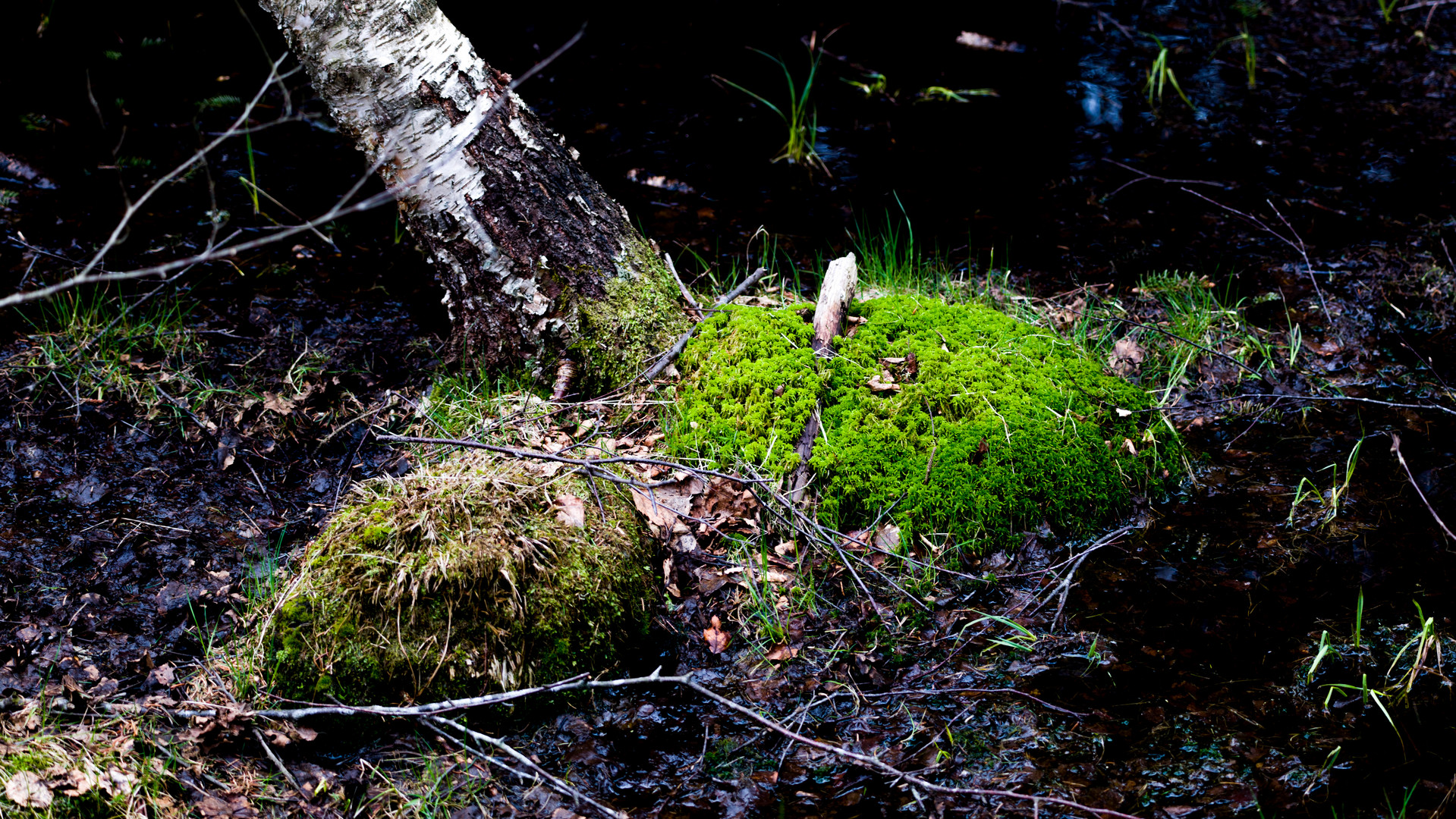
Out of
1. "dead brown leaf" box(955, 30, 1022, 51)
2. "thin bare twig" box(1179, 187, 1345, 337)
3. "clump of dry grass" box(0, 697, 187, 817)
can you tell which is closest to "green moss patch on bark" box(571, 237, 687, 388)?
"clump of dry grass" box(0, 697, 187, 817)

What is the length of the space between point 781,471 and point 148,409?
9.88ft

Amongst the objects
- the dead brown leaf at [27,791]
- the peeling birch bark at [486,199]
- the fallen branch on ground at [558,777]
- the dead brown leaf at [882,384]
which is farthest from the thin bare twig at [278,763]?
the dead brown leaf at [882,384]

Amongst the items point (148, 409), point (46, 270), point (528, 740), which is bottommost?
point (528, 740)

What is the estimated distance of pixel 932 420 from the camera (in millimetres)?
3756

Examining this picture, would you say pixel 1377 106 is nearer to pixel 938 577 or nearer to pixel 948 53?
pixel 948 53

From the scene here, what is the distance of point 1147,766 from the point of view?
8.98ft

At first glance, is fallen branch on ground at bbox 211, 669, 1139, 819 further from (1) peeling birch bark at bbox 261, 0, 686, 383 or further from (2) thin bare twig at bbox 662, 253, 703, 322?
(2) thin bare twig at bbox 662, 253, 703, 322

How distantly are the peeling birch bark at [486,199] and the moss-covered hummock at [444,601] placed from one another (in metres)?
1.14

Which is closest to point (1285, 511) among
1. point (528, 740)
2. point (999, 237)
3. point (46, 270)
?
point (999, 237)

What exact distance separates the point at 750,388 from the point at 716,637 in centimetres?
110

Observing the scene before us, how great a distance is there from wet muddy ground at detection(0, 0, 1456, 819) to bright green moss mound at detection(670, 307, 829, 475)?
658 millimetres

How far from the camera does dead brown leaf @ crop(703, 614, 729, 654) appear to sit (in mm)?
3266

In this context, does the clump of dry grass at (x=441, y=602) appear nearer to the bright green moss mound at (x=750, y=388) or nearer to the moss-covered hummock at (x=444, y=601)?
the moss-covered hummock at (x=444, y=601)

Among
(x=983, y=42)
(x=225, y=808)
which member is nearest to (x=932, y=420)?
(x=225, y=808)
